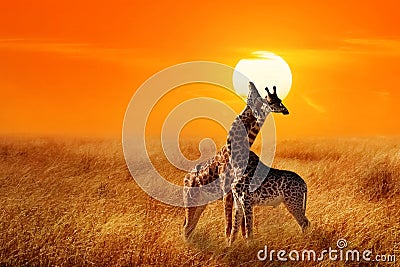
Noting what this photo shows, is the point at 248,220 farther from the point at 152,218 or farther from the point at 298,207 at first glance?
the point at 152,218

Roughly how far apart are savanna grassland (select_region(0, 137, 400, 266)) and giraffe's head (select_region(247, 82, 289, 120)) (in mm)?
1934

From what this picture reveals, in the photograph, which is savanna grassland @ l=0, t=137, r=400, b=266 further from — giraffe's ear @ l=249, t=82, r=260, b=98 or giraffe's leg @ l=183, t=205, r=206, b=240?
giraffe's ear @ l=249, t=82, r=260, b=98

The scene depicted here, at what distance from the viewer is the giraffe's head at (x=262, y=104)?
8.62m

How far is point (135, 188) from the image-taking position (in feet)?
39.9

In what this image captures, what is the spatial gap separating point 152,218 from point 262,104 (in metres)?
2.95

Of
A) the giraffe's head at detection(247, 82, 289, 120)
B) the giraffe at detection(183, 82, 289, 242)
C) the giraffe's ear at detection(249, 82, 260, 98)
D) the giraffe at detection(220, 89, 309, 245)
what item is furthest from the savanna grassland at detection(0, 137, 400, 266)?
the giraffe's ear at detection(249, 82, 260, 98)

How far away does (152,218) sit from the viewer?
9.96 metres

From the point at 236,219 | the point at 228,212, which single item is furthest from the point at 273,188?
the point at 228,212

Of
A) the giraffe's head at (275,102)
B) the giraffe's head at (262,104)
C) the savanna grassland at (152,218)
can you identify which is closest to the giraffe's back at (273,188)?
the savanna grassland at (152,218)

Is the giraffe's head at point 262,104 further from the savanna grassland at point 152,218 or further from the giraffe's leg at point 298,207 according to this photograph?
the savanna grassland at point 152,218

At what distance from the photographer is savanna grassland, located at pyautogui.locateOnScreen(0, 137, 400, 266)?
8555 mm

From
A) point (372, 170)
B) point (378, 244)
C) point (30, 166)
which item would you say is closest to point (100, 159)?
point (30, 166)

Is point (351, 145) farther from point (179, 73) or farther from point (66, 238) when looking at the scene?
point (66, 238)

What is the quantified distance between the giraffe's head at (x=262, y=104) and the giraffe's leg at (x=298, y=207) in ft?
4.34
